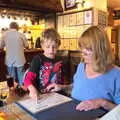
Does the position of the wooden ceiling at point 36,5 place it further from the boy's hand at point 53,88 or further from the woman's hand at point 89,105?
the woman's hand at point 89,105

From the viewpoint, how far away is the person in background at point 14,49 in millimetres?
4039

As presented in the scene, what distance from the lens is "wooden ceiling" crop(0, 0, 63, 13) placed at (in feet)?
14.7

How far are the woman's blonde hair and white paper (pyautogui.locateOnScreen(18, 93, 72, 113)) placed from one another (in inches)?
11.7

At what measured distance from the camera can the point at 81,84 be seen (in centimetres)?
139

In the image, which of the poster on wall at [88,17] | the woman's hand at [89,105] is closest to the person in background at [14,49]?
the poster on wall at [88,17]

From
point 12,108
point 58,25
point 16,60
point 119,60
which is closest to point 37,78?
point 12,108

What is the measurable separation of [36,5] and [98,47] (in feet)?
12.9

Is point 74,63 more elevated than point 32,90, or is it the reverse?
point 32,90

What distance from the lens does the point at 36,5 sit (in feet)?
16.3

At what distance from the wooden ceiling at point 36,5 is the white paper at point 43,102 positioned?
3.47m

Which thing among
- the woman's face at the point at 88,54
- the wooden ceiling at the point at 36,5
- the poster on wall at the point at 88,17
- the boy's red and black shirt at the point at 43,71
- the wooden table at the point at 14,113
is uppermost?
the wooden ceiling at the point at 36,5

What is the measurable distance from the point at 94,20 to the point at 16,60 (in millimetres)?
1973

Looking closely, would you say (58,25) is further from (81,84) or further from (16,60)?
(81,84)

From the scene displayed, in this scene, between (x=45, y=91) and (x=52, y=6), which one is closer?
(x=45, y=91)
